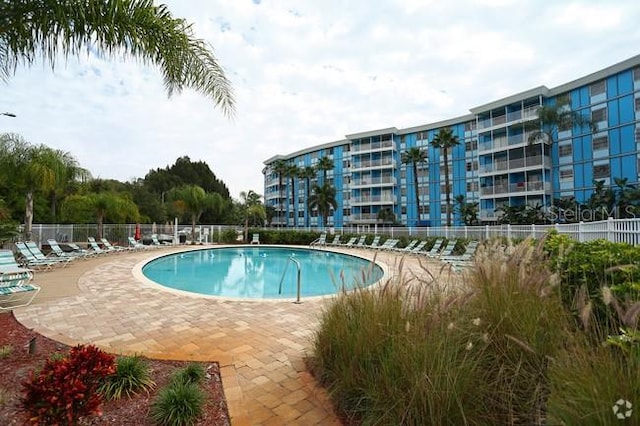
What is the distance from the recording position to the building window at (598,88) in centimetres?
2495

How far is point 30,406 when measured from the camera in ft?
6.24

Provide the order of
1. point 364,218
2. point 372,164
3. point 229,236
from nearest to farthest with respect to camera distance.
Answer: point 229,236, point 372,164, point 364,218

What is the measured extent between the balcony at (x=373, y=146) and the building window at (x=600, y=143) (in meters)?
19.9

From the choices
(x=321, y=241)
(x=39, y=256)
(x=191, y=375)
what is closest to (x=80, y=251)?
(x=39, y=256)

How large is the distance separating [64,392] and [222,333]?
104 inches

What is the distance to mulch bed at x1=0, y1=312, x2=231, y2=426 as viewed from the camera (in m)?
2.40

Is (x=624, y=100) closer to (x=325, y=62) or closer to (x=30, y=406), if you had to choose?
(x=325, y=62)

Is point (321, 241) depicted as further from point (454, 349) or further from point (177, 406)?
point (454, 349)

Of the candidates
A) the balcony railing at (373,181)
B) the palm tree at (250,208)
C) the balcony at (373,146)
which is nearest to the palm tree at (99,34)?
the palm tree at (250,208)

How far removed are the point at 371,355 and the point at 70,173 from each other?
2007cm

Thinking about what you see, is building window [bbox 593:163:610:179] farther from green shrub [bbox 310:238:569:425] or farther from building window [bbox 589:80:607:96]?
green shrub [bbox 310:238:569:425]

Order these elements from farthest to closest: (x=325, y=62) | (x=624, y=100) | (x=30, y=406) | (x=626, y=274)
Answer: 1. (x=624, y=100)
2. (x=325, y=62)
3. (x=626, y=274)
4. (x=30, y=406)

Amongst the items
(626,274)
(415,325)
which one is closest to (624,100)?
(626,274)

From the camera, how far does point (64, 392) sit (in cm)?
192
